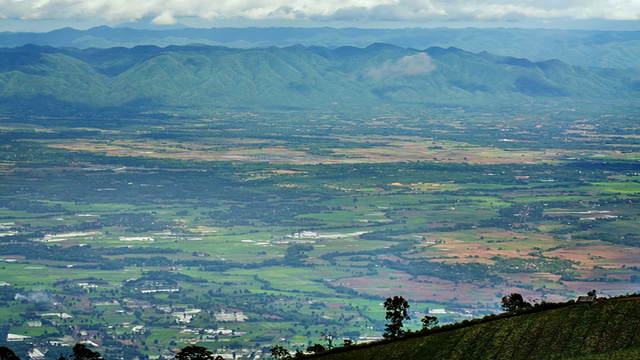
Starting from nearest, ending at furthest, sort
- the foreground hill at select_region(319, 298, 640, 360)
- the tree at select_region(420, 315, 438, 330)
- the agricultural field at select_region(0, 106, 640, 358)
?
the foreground hill at select_region(319, 298, 640, 360) → the tree at select_region(420, 315, 438, 330) → the agricultural field at select_region(0, 106, 640, 358)

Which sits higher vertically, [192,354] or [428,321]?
[428,321]

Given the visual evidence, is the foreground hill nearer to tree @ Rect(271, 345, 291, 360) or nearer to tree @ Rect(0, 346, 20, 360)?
tree @ Rect(271, 345, 291, 360)

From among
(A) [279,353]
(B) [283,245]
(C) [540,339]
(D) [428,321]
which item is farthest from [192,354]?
(B) [283,245]

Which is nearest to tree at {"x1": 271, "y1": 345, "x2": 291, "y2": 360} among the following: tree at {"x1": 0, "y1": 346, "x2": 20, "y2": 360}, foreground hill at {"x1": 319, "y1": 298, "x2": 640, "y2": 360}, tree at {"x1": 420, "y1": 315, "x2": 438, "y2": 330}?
foreground hill at {"x1": 319, "y1": 298, "x2": 640, "y2": 360}

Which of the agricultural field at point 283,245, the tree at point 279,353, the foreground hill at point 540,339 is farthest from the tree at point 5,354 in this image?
the agricultural field at point 283,245

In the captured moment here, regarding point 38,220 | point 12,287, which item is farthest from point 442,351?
point 38,220

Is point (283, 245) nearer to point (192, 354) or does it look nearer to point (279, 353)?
point (279, 353)

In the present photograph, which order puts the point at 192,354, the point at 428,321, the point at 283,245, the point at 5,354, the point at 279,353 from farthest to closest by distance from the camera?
1. the point at 283,245
2. the point at 428,321
3. the point at 279,353
4. the point at 192,354
5. the point at 5,354

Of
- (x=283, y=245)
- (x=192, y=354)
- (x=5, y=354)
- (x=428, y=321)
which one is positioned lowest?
(x=283, y=245)
